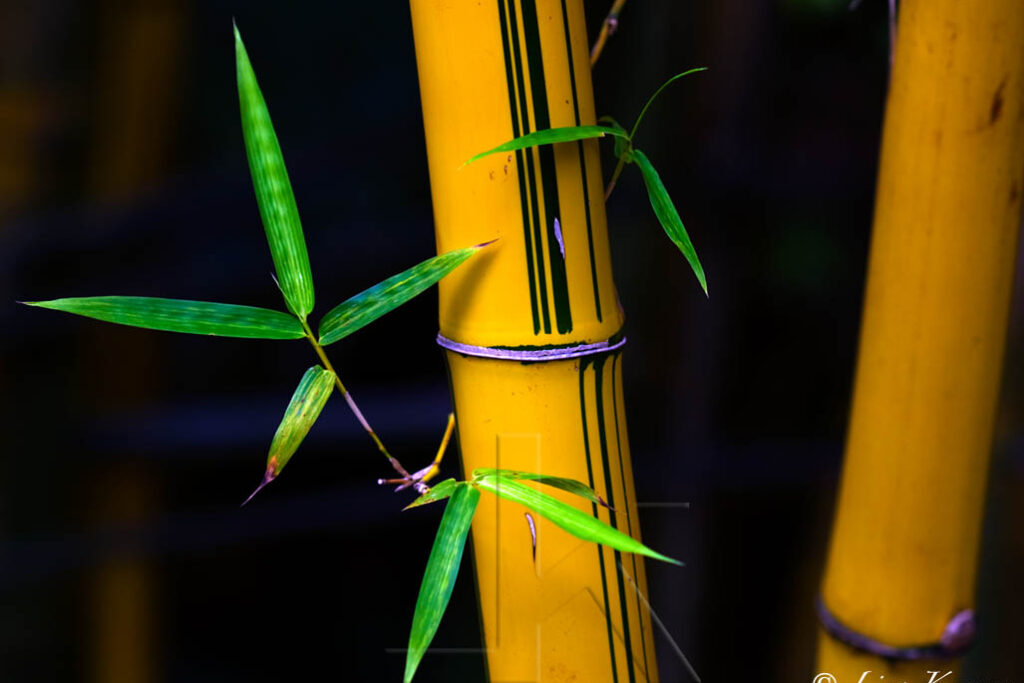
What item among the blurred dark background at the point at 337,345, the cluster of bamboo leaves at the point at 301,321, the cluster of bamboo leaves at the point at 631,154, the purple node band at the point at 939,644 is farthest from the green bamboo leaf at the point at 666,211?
the blurred dark background at the point at 337,345

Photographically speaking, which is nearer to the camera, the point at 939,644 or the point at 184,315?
the point at 184,315

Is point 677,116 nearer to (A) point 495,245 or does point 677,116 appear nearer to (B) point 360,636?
(A) point 495,245

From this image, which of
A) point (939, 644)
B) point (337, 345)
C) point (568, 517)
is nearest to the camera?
point (568, 517)

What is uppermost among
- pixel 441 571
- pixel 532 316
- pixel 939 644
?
pixel 532 316

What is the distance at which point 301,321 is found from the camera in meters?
0.46

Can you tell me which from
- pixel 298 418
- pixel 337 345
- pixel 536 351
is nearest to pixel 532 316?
pixel 536 351

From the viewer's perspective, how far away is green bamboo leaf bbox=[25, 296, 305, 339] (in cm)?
42

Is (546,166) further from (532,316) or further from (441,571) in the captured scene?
(441,571)

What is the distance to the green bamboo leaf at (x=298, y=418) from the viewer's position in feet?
1.44

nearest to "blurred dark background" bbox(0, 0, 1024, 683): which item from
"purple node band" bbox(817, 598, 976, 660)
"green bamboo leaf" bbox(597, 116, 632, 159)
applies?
"purple node band" bbox(817, 598, 976, 660)

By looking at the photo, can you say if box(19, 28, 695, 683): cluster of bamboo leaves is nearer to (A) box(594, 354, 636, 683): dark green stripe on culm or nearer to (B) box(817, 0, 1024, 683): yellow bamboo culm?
(A) box(594, 354, 636, 683): dark green stripe on culm

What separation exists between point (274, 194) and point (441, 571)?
19 centimetres

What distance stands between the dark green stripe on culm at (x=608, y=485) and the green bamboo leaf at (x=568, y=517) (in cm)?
7

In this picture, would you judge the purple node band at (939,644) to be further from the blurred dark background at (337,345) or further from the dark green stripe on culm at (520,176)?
the blurred dark background at (337,345)
